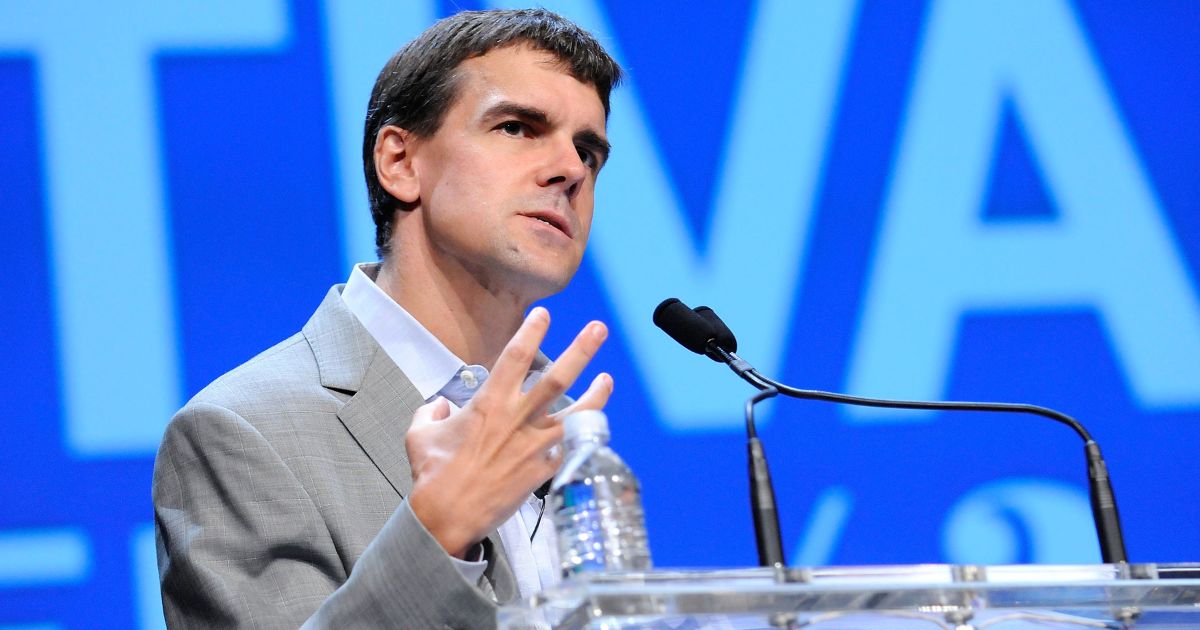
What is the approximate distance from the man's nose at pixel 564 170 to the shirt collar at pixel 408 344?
339 mm

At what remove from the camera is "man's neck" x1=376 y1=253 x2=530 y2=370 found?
2.43 meters

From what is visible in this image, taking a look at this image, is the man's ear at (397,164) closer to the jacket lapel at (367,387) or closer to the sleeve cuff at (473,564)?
the jacket lapel at (367,387)

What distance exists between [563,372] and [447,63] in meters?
1.26

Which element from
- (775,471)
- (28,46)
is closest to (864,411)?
(775,471)

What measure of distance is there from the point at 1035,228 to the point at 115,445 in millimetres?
2253

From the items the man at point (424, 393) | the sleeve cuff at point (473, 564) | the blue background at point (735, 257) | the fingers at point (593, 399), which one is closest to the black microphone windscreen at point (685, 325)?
the man at point (424, 393)

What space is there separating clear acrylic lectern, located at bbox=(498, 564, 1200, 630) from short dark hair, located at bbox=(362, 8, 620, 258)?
4.91 ft

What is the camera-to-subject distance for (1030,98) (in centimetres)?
344

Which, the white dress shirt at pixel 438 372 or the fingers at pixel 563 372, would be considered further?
the white dress shirt at pixel 438 372

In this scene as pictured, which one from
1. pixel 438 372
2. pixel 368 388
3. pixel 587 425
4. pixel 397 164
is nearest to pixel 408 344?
pixel 438 372

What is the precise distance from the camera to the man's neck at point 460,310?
243 centimetres

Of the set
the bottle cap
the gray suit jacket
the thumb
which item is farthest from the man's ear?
the bottle cap

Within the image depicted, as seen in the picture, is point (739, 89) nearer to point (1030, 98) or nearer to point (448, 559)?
point (1030, 98)

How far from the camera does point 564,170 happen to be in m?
2.34
